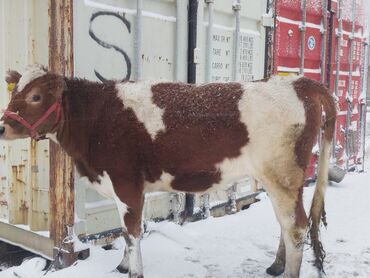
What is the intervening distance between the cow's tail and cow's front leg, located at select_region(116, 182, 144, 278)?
4.16 ft

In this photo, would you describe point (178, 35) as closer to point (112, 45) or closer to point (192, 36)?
point (192, 36)

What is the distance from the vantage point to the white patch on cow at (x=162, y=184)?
3.65m

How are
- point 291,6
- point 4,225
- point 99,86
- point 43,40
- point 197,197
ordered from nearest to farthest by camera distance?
point 99,86, point 43,40, point 4,225, point 197,197, point 291,6

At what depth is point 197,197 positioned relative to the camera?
17.7ft

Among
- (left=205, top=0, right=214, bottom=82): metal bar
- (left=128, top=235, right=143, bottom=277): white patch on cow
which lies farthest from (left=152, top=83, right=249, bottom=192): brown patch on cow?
(left=205, top=0, right=214, bottom=82): metal bar

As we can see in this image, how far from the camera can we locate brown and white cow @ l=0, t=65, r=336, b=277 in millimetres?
3500

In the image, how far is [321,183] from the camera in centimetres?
366

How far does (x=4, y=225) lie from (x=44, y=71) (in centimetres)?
180

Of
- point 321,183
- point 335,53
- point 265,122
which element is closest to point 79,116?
point 265,122

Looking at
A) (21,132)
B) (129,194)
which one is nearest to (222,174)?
(129,194)

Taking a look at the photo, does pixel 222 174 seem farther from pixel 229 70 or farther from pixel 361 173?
pixel 361 173

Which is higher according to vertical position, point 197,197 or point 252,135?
point 252,135

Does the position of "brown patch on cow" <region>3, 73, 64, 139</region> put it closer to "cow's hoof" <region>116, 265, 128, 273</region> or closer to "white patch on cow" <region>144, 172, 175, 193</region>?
"white patch on cow" <region>144, 172, 175, 193</region>

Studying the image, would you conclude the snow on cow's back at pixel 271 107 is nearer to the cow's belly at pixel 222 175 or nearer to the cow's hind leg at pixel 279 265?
the cow's belly at pixel 222 175
